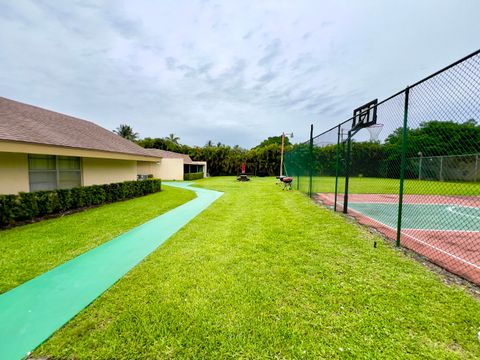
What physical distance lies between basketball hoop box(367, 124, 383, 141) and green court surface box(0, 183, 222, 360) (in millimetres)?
5996

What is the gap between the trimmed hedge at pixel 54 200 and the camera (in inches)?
226

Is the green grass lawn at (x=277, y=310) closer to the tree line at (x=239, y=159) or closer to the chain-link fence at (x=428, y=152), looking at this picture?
the chain-link fence at (x=428, y=152)

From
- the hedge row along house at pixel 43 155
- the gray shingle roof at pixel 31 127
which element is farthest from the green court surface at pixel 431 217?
the gray shingle roof at pixel 31 127

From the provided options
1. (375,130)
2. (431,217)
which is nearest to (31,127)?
(375,130)

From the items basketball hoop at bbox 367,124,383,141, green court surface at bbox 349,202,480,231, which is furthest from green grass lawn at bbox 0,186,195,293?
green court surface at bbox 349,202,480,231

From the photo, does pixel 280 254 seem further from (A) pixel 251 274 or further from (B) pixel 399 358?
(B) pixel 399 358

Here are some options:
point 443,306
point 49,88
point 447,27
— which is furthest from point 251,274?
point 49,88

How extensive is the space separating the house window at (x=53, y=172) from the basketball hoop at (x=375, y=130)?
10.5 meters

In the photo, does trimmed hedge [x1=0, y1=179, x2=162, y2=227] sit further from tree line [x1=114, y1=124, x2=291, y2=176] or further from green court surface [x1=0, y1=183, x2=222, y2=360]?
tree line [x1=114, y1=124, x2=291, y2=176]

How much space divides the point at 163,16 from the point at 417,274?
37.6ft

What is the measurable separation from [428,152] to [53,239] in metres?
8.93

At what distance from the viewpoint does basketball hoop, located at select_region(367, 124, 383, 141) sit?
5.57m

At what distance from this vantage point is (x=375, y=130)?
231 inches

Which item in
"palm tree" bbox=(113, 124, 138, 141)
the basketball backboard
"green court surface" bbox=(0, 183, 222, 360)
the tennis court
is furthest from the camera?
"palm tree" bbox=(113, 124, 138, 141)
